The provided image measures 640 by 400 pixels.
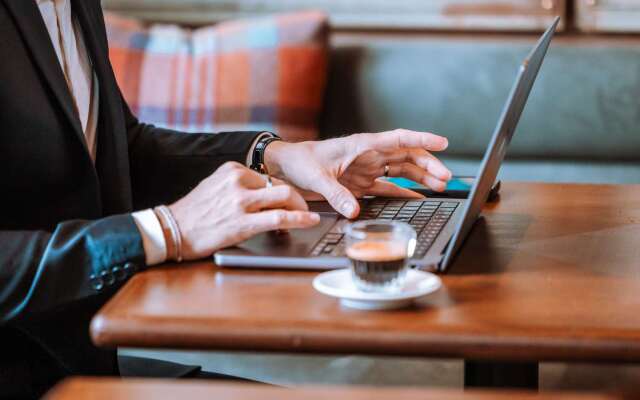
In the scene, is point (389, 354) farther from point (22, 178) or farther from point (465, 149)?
point (465, 149)

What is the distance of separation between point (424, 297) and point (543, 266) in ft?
0.63

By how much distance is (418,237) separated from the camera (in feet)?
3.93

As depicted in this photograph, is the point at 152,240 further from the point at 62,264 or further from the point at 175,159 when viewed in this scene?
the point at 175,159

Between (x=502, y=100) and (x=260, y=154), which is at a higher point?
(x=260, y=154)

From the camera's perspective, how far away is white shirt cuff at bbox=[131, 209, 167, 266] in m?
1.13

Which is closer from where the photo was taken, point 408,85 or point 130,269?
point 130,269

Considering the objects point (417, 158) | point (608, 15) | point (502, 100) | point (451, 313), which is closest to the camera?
point (451, 313)

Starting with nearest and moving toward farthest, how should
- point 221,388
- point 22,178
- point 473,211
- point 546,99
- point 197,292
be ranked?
point 221,388 < point 197,292 < point 473,211 < point 22,178 < point 546,99

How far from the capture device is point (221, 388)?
638 mm

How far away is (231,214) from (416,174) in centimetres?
38

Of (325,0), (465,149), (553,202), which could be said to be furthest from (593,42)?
(553,202)

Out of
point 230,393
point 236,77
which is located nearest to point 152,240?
point 230,393

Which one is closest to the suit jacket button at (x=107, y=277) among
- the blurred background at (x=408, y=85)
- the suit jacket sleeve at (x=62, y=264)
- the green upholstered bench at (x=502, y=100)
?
the suit jacket sleeve at (x=62, y=264)

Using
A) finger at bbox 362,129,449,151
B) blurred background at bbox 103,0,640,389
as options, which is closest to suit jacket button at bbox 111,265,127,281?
finger at bbox 362,129,449,151
